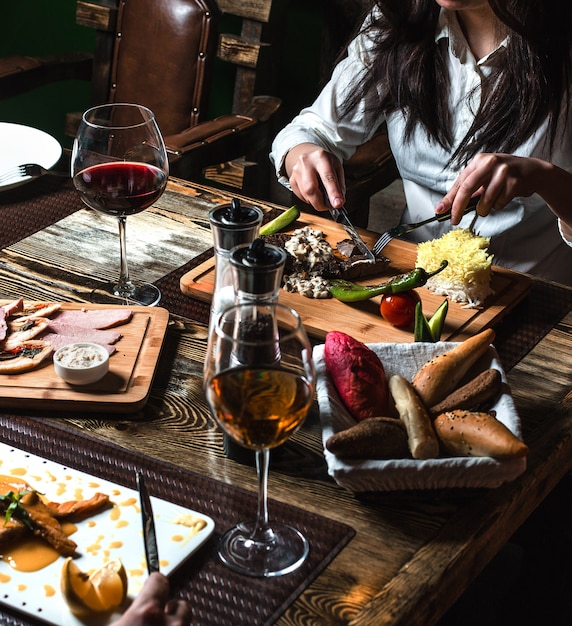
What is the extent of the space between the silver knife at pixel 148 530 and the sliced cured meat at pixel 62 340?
1.20 ft

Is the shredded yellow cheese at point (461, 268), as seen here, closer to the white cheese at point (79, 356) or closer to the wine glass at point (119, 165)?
the wine glass at point (119, 165)

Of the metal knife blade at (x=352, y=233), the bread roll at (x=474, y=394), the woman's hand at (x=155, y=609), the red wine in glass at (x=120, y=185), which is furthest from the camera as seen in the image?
the metal knife blade at (x=352, y=233)

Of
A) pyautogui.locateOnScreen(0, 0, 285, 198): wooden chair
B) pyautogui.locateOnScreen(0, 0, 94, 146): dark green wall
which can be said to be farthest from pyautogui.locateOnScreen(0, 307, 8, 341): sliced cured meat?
pyautogui.locateOnScreen(0, 0, 94, 146): dark green wall

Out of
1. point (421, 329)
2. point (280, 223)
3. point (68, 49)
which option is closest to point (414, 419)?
point (421, 329)

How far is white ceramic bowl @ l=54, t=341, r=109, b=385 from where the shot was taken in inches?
49.0

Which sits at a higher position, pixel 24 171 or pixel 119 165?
pixel 119 165

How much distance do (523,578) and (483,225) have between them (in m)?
0.85

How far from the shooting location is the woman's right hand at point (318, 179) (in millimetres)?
1829

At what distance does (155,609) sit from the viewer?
2.63 ft

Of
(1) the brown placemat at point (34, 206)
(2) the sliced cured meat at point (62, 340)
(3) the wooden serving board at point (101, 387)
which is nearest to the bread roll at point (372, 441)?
(3) the wooden serving board at point (101, 387)

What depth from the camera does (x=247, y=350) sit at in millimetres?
850

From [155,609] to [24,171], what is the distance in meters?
1.38

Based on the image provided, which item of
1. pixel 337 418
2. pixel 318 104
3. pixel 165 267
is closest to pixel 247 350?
pixel 337 418

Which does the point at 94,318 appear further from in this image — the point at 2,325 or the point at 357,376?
the point at 357,376
